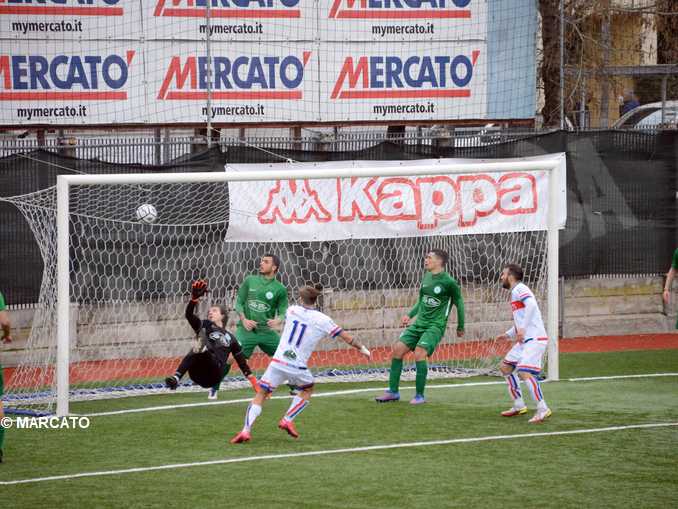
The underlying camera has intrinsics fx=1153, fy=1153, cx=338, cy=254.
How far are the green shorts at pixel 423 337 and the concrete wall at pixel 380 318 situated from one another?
365cm

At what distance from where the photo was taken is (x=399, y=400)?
14.0 meters

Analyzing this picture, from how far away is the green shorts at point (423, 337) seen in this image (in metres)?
13.8

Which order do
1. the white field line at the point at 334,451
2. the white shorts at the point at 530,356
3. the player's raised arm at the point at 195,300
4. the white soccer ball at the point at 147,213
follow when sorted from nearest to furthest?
the white field line at the point at 334,451, the white shorts at the point at 530,356, the player's raised arm at the point at 195,300, the white soccer ball at the point at 147,213

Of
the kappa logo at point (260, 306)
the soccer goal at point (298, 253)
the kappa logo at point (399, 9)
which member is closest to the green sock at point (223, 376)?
the kappa logo at point (260, 306)

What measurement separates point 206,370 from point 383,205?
5.00 meters

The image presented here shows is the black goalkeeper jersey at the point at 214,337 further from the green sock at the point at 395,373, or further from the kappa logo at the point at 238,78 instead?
the kappa logo at the point at 238,78

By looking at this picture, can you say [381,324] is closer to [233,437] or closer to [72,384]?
[72,384]

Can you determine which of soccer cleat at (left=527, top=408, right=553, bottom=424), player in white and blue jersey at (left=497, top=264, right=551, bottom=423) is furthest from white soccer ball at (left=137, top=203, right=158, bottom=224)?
soccer cleat at (left=527, top=408, right=553, bottom=424)

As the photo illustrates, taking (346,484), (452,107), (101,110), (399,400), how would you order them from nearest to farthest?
(346,484), (399,400), (101,110), (452,107)

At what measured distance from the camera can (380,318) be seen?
17.7 meters

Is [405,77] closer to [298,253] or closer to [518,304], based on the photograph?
[298,253]

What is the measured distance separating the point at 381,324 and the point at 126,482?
8.28 meters

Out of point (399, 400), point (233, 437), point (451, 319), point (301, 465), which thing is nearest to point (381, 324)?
point (451, 319)

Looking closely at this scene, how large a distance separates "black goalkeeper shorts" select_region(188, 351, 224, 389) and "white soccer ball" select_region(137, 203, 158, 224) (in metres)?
3.59
